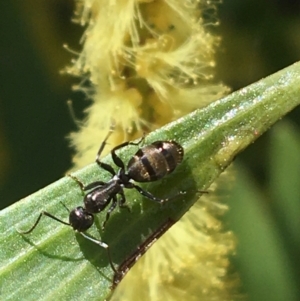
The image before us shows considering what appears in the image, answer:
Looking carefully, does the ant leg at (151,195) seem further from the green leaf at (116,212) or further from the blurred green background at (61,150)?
the blurred green background at (61,150)

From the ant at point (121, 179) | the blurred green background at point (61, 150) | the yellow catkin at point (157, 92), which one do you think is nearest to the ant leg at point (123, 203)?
the ant at point (121, 179)

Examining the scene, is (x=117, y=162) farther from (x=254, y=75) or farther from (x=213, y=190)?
(x=254, y=75)

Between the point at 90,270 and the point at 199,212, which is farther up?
the point at 90,270

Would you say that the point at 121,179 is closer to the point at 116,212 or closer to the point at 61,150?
the point at 116,212

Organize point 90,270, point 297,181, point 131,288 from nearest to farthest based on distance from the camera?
point 90,270, point 131,288, point 297,181

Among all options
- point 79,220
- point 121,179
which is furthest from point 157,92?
point 79,220

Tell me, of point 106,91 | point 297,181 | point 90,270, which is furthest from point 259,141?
point 90,270
